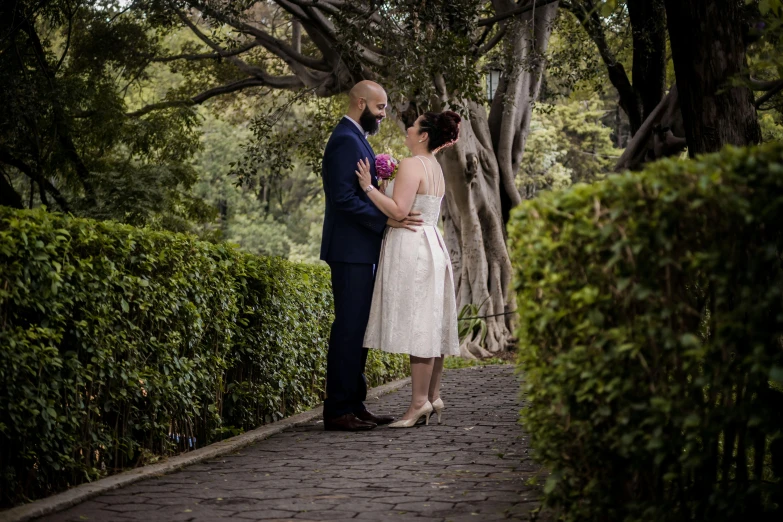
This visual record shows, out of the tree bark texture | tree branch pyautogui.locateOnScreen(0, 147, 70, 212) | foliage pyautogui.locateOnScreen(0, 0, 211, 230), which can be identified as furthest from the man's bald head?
tree branch pyautogui.locateOnScreen(0, 147, 70, 212)

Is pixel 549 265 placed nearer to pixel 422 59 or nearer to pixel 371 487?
pixel 371 487

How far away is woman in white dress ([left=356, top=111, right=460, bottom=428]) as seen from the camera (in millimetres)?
7398

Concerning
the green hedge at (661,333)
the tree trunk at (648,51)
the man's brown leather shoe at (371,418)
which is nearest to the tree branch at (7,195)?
the man's brown leather shoe at (371,418)

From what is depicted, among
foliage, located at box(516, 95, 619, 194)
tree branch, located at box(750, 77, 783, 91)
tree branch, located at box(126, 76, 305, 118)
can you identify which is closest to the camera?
tree branch, located at box(750, 77, 783, 91)

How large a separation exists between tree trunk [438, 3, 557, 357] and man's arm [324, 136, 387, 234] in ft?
30.0

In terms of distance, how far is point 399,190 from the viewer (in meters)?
7.46

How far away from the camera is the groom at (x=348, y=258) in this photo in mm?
7449

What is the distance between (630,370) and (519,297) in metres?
0.75

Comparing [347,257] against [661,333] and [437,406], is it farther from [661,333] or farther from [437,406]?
[661,333]

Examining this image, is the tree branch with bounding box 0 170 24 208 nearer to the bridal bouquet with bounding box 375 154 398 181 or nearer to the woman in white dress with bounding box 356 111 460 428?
the bridal bouquet with bounding box 375 154 398 181

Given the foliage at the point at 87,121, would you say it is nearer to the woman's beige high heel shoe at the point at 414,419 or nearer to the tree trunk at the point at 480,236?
the tree trunk at the point at 480,236

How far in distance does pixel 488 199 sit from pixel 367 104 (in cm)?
1012

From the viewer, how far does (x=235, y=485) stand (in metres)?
5.33

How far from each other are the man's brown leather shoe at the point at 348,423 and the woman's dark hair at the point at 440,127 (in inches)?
92.5
